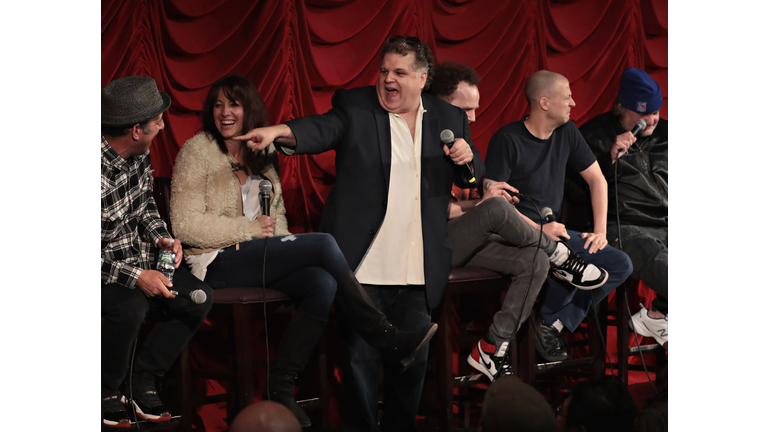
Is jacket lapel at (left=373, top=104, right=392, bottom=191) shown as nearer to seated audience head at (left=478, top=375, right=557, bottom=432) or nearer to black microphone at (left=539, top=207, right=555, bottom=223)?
black microphone at (left=539, top=207, right=555, bottom=223)

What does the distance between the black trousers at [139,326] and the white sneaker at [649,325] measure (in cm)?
234

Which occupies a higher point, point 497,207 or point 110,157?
point 110,157

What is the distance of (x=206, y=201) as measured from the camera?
267cm

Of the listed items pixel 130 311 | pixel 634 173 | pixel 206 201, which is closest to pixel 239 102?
pixel 206 201

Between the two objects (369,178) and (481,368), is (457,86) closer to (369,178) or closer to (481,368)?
(369,178)

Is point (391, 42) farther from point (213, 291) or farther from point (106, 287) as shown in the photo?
point (106, 287)

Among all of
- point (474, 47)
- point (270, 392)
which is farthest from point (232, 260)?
point (474, 47)

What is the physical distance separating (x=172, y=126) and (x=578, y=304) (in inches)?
74.4

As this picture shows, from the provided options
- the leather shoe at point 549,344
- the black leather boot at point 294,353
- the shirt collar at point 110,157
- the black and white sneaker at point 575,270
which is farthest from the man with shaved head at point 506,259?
the shirt collar at point 110,157

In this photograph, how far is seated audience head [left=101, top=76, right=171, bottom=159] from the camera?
7.79 feet

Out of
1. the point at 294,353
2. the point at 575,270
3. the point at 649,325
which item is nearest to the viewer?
the point at 294,353

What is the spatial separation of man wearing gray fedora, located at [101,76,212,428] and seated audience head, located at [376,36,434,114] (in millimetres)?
763

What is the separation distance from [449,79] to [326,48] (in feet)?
1.89

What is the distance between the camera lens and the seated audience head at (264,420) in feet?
6.20
